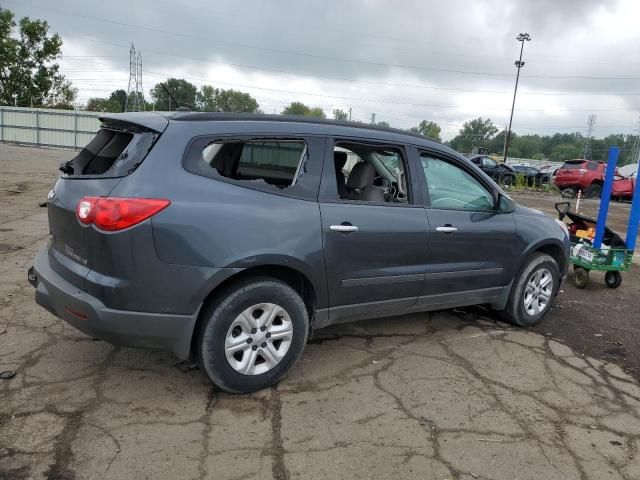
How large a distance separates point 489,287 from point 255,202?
236 cm

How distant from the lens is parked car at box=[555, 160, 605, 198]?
21297 mm

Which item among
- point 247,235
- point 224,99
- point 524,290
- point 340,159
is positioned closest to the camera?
point 247,235

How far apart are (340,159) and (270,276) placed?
1114mm

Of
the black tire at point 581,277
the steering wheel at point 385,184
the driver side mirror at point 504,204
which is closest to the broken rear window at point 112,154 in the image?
the steering wheel at point 385,184

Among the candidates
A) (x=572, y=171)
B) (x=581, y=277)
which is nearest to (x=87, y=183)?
(x=581, y=277)

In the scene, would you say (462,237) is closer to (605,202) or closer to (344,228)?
(344,228)

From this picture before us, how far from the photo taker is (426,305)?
13.2 feet

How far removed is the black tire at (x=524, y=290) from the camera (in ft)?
15.1

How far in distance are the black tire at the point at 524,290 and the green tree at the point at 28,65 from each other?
41926 millimetres

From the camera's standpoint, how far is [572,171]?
71.8 feet

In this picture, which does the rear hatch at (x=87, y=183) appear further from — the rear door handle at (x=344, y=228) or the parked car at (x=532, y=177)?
the parked car at (x=532, y=177)

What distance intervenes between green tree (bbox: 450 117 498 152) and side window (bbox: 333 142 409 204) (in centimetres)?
10702

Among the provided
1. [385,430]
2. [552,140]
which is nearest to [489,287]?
[385,430]

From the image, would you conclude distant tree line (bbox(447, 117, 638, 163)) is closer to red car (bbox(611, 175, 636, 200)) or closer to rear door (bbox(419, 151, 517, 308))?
red car (bbox(611, 175, 636, 200))
